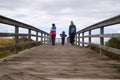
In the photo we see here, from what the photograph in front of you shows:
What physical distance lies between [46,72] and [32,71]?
12.6 inches

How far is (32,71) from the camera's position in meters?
7.23

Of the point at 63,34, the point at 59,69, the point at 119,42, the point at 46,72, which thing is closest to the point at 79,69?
the point at 59,69

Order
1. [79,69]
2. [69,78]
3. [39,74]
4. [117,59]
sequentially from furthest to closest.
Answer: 1. [117,59]
2. [79,69]
3. [39,74]
4. [69,78]

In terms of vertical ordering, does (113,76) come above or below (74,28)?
below

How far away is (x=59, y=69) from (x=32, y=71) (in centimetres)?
70

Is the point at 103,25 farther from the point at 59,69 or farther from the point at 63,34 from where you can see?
the point at 63,34

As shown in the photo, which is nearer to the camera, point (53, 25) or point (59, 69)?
point (59, 69)

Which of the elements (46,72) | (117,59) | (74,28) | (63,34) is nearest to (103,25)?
(117,59)

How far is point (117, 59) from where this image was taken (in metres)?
10.4

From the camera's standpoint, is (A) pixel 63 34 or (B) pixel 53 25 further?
(A) pixel 63 34

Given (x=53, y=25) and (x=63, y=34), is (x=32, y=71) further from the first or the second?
(x=63, y=34)

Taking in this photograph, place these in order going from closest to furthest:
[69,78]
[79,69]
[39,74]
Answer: [69,78] < [39,74] < [79,69]

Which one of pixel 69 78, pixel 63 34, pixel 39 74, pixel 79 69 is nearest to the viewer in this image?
pixel 69 78

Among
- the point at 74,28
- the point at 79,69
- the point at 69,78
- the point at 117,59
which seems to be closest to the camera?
the point at 69,78
